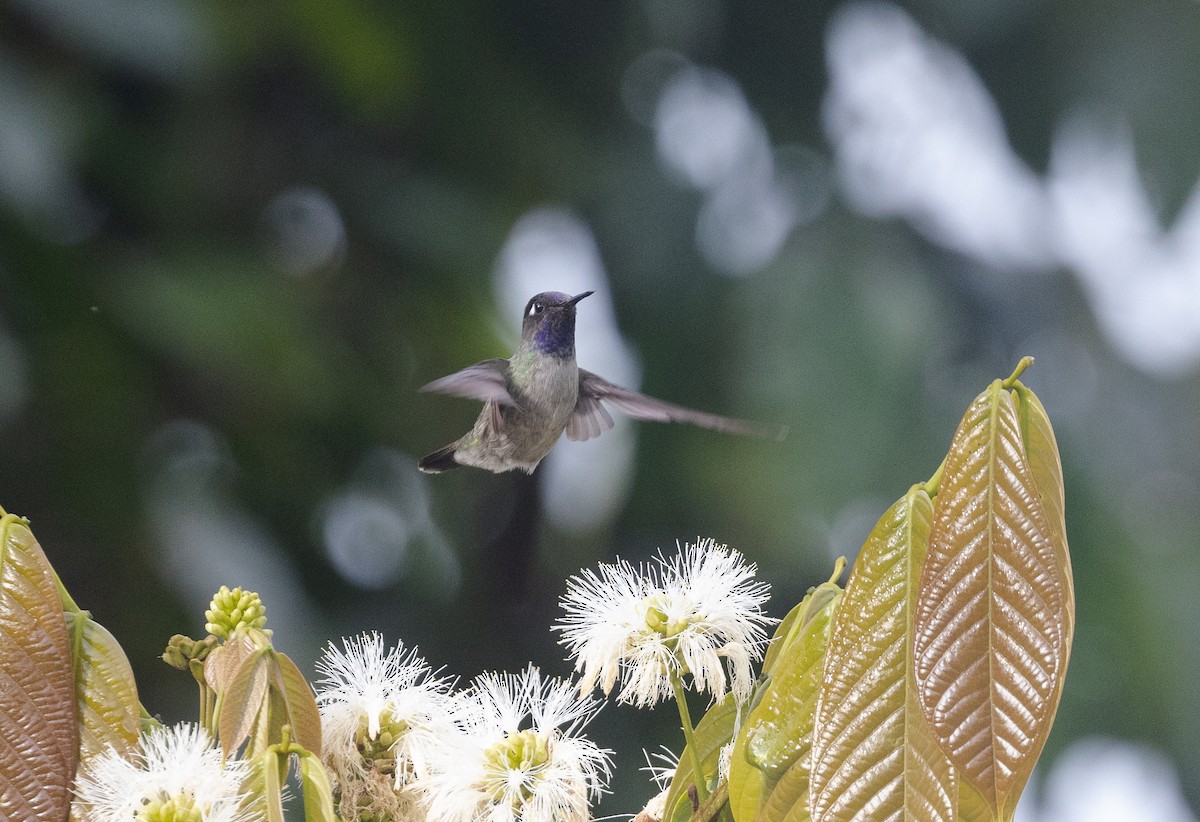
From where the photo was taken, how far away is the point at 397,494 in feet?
7.59

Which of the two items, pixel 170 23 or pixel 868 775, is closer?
pixel 868 775

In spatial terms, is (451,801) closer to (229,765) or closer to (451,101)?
(229,765)

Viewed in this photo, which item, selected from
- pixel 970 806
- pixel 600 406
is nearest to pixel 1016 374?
pixel 970 806

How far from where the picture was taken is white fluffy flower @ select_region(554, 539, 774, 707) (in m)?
0.40

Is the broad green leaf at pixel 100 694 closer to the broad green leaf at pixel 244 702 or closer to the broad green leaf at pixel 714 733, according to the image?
the broad green leaf at pixel 244 702

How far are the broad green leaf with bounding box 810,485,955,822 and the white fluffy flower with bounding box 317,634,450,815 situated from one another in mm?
154

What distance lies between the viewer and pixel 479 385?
2.36ft

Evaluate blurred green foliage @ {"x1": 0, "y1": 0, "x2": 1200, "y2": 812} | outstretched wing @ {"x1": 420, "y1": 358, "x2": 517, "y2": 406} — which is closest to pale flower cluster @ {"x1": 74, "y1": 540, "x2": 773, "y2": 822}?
outstretched wing @ {"x1": 420, "y1": 358, "x2": 517, "y2": 406}

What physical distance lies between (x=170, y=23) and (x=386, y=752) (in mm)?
1618

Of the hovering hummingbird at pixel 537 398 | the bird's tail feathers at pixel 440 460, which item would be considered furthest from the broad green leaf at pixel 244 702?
the bird's tail feathers at pixel 440 460

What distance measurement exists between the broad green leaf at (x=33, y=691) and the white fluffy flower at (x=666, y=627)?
155mm

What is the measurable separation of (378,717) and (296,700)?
7cm

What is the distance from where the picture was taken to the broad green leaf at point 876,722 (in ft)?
1.04

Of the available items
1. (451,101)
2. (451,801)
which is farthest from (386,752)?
(451,101)
